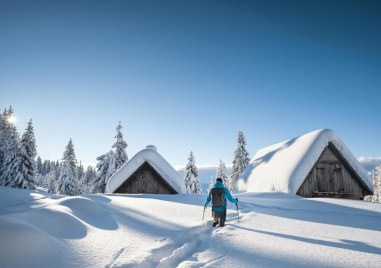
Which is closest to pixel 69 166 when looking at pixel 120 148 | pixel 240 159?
pixel 120 148

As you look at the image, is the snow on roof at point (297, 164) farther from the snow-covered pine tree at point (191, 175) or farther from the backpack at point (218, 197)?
the snow-covered pine tree at point (191, 175)

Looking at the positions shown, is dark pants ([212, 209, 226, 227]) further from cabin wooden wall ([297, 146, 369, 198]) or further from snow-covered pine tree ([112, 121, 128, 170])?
snow-covered pine tree ([112, 121, 128, 170])

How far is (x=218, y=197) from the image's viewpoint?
723cm

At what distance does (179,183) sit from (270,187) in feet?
19.1

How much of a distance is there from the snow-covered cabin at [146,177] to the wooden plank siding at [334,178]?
8.66 m

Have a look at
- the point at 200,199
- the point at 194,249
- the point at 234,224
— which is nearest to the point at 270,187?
the point at 200,199

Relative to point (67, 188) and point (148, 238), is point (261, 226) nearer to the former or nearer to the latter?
point (148, 238)

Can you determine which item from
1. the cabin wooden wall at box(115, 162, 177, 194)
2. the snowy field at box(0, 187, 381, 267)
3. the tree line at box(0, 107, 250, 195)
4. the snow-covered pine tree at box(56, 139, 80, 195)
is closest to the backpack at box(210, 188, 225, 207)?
the snowy field at box(0, 187, 381, 267)

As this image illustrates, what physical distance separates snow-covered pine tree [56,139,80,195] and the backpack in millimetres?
32203

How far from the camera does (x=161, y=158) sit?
16016 mm

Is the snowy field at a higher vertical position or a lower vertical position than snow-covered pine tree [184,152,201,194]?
lower

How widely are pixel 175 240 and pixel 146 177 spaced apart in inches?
438

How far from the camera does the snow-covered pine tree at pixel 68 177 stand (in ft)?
110

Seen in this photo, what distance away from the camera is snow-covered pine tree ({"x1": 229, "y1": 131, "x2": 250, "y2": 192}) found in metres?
36.0
